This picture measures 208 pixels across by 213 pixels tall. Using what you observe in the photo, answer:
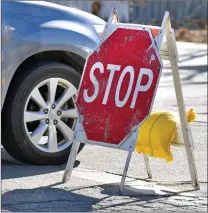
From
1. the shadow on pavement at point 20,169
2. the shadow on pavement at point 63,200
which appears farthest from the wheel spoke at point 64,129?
the shadow on pavement at point 63,200

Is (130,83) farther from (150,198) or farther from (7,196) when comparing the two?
(7,196)

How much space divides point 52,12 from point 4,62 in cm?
67

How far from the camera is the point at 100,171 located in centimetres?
691

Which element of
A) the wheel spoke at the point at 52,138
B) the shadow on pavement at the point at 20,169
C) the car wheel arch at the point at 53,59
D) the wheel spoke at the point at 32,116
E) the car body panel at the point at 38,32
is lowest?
the shadow on pavement at the point at 20,169

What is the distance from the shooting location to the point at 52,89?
702 centimetres

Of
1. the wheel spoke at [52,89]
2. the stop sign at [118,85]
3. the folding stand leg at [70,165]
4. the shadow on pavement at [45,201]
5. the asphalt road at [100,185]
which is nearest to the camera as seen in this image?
the shadow on pavement at [45,201]

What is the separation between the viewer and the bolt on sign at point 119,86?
19.9 ft

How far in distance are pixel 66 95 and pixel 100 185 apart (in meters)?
1.13

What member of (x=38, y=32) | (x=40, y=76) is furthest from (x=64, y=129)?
(x=38, y=32)

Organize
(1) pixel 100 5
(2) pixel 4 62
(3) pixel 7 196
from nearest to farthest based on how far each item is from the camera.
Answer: (3) pixel 7 196 < (2) pixel 4 62 < (1) pixel 100 5

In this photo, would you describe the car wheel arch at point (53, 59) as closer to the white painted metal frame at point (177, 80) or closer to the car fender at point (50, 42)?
the car fender at point (50, 42)

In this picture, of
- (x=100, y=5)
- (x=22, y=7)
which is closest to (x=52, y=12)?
(x=22, y=7)

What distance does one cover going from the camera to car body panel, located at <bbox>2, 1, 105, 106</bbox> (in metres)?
6.77

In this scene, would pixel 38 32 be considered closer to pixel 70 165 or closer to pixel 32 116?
pixel 32 116
